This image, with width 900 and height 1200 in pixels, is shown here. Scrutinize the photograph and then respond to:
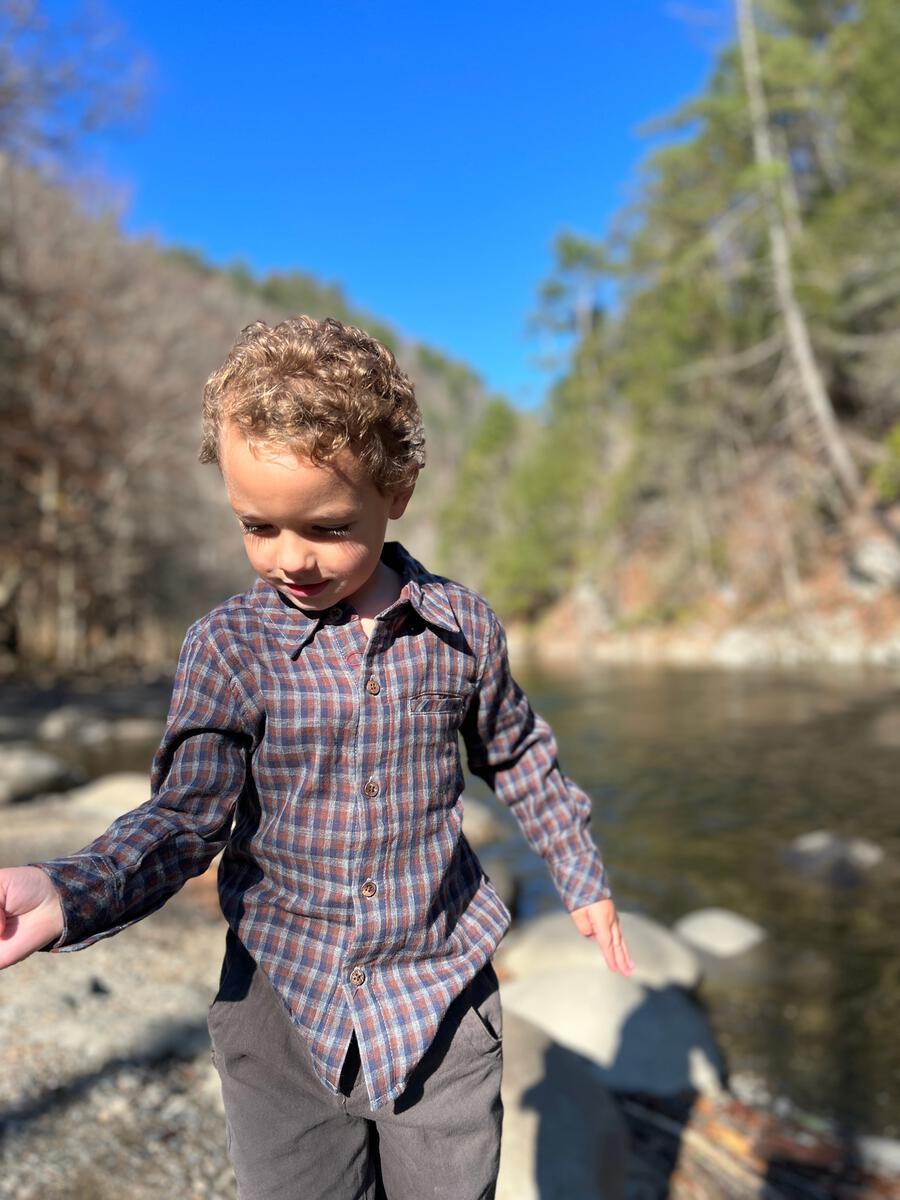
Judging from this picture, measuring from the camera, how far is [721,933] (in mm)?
5004

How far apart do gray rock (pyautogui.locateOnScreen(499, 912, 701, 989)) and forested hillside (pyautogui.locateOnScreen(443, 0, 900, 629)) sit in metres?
16.7

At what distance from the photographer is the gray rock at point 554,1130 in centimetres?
234

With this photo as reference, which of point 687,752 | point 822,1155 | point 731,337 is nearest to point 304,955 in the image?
point 822,1155

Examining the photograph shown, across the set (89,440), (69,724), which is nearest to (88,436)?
(89,440)

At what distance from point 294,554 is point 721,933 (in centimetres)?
446

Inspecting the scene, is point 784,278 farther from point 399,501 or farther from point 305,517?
point 305,517

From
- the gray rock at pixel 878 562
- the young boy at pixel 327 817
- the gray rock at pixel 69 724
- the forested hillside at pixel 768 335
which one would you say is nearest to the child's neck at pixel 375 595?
the young boy at pixel 327 817

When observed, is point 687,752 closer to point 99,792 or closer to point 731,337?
point 99,792

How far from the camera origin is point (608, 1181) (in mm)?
2408

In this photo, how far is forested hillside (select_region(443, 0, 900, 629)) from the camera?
69.1 ft

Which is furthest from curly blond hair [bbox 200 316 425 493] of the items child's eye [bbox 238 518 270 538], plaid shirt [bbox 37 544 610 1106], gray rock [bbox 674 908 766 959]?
gray rock [bbox 674 908 766 959]

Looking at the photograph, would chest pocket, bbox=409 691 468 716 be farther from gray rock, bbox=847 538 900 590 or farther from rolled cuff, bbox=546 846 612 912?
gray rock, bbox=847 538 900 590

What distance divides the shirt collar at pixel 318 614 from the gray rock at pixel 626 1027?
2.23 meters

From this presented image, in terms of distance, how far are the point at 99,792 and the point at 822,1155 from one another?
20.9ft
